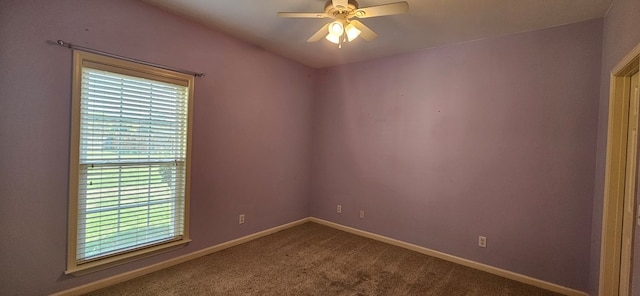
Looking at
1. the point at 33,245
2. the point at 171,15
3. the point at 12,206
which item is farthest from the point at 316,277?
the point at 171,15

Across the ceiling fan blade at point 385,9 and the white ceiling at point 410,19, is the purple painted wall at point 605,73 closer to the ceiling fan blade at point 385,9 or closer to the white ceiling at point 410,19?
the white ceiling at point 410,19

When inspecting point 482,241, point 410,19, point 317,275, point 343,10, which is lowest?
point 317,275

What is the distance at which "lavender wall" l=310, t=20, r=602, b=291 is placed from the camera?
2375 mm

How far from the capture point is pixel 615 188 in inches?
76.0

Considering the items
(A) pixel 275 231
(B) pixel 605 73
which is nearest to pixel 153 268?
(A) pixel 275 231

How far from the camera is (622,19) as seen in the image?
1.83 m

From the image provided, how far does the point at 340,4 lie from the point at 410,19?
0.95 m

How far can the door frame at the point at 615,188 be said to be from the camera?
1.91 metres

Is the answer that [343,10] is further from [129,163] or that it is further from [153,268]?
[153,268]

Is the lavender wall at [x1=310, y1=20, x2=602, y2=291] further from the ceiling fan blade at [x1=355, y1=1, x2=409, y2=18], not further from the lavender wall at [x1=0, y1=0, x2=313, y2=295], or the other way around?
the ceiling fan blade at [x1=355, y1=1, x2=409, y2=18]

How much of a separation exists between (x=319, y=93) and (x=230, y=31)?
169 cm

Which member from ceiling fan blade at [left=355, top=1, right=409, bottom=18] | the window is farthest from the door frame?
the window

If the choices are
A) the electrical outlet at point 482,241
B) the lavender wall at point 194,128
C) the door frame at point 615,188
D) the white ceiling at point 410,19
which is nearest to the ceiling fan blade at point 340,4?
the white ceiling at point 410,19

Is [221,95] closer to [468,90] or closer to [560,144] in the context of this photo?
[468,90]
